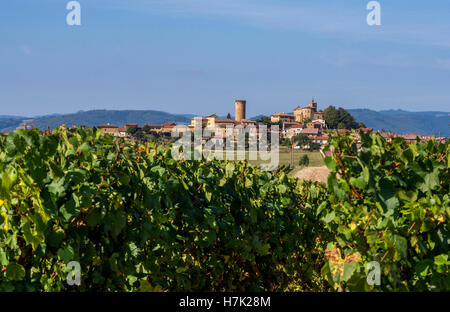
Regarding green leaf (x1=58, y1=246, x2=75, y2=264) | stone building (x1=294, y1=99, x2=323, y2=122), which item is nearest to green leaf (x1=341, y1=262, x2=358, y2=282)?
green leaf (x1=58, y1=246, x2=75, y2=264)

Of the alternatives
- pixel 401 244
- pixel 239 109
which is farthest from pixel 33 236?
pixel 239 109

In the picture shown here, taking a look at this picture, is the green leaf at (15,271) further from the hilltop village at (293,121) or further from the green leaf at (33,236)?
the hilltop village at (293,121)

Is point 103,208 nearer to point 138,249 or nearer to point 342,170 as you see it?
point 138,249

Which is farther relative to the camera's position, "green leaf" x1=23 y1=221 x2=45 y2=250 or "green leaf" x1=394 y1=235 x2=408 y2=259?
"green leaf" x1=394 y1=235 x2=408 y2=259

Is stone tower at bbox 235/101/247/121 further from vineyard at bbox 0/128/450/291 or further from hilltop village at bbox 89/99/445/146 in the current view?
vineyard at bbox 0/128/450/291

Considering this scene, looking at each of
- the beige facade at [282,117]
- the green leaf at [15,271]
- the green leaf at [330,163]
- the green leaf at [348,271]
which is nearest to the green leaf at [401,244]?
the green leaf at [348,271]

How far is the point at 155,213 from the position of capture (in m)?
3.27

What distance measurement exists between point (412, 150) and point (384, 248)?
2.27ft

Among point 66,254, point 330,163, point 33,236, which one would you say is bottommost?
point 66,254

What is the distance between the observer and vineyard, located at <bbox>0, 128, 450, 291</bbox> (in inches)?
105

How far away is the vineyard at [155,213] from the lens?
2666 mm

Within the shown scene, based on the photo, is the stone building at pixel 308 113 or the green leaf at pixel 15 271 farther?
the stone building at pixel 308 113

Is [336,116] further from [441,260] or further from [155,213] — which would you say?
[155,213]

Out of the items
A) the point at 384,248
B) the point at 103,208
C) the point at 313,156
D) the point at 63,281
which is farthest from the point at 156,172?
the point at 313,156
